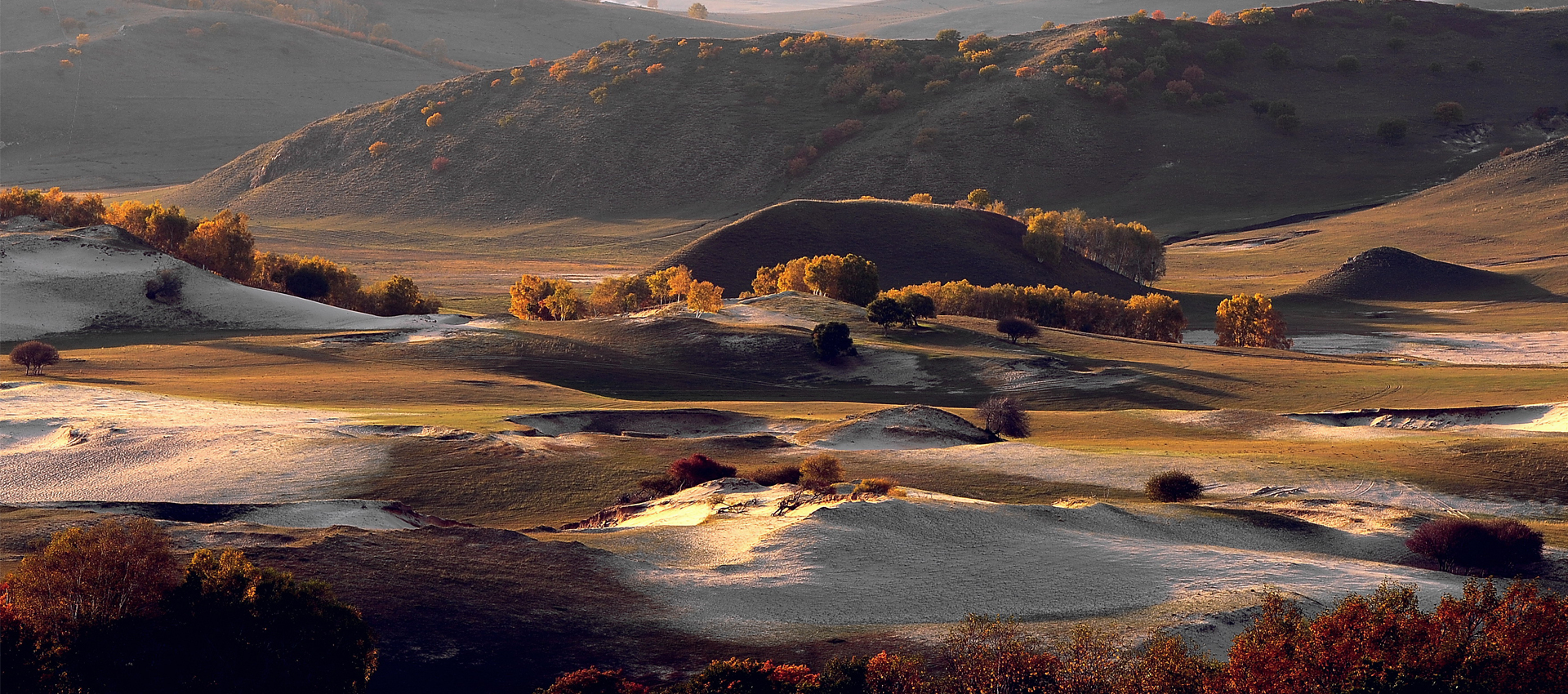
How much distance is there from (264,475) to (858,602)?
2219 cm

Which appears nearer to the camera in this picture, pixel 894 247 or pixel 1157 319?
pixel 1157 319

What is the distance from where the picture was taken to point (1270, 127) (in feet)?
597

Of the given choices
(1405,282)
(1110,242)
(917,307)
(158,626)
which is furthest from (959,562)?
(1110,242)

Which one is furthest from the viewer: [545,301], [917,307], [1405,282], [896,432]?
[1405,282]

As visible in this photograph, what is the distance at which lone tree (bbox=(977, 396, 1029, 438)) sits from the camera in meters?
49.0

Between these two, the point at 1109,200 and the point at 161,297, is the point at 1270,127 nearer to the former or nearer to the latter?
the point at 1109,200

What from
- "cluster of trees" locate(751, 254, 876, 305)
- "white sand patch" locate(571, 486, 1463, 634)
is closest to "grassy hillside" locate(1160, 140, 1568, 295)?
"cluster of trees" locate(751, 254, 876, 305)

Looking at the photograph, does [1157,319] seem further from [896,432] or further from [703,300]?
[896,432]

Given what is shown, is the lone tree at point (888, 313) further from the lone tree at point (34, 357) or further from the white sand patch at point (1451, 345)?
the lone tree at point (34, 357)

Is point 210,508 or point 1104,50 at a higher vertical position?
point 1104,50

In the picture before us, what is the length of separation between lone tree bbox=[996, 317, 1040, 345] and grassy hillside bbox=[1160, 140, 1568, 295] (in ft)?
159

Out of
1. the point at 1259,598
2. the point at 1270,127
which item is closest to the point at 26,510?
the point at 1259,598

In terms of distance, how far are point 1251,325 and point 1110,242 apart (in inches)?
1640

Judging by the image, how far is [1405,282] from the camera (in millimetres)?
111938
